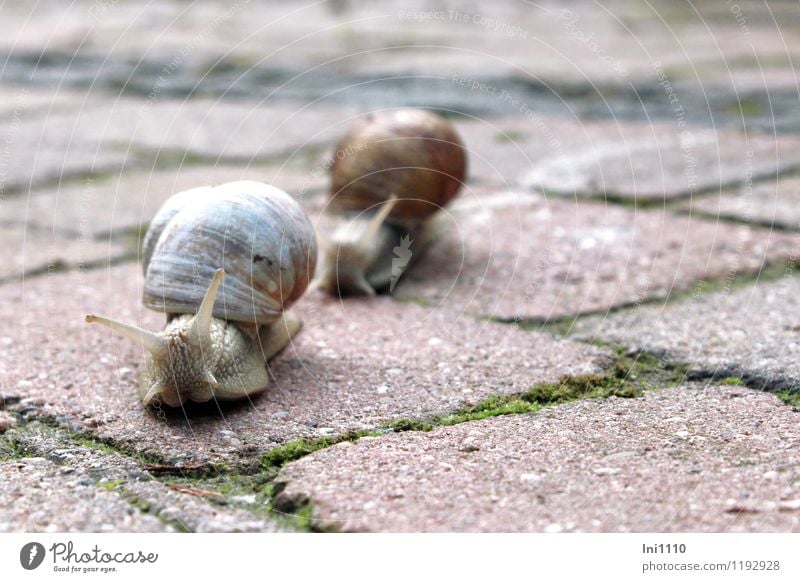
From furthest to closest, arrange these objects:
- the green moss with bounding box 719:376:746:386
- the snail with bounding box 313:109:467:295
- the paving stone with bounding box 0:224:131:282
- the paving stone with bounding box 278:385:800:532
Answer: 1. the snail with bounding box 313:109:467:295
2. the paving stone with bounding box 0:224:131:282
3. the green moss with bounding box 719:376:746:386
4. the paving stone with bounding box 278:385:800:532

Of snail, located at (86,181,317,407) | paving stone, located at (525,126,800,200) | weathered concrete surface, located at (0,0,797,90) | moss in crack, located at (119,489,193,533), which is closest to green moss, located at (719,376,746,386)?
snail, located at (86,181,317,407)

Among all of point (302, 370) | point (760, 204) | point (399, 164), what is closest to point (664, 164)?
point (760, 204)

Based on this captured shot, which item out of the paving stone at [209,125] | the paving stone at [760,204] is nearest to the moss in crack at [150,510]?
the paving stone at [760,204]

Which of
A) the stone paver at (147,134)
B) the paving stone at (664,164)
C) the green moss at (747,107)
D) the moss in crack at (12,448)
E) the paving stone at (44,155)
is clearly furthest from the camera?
the green moss at (747,107)

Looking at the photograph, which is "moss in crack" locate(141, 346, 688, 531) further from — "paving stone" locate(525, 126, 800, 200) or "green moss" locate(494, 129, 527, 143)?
"green moss" locate(494, 129, 527, 143)

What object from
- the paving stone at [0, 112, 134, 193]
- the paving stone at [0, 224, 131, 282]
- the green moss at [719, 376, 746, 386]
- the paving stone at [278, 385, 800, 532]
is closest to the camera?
the paving stone at [278, 385, 800, 532]

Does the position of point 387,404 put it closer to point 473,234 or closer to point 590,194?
point 473,234

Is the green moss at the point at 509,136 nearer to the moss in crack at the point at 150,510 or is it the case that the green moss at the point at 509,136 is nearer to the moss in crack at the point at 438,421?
the moss in crack at the point at 438,421

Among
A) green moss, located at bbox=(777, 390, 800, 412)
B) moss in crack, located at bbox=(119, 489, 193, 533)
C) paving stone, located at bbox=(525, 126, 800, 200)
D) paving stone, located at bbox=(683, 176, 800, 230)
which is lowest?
moss in crack, located at bbox=(119, 489, 193, 533)
